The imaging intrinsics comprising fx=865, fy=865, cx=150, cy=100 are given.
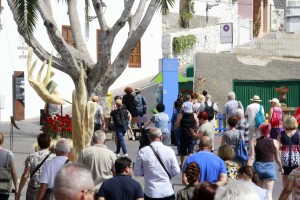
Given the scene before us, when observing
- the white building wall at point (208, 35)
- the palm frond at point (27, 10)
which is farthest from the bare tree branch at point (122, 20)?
the white building wall at point (208, 35)

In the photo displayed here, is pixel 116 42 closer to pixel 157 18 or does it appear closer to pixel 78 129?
pixel 157 18

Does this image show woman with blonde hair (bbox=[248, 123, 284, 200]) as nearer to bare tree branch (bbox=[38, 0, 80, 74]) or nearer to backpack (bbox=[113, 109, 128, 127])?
backpack (bbox=[113, 109, 128, 127])

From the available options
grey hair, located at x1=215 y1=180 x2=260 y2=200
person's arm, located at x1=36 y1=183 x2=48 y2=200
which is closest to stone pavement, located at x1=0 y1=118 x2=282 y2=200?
person's arm, located at x1=36 y1=183 x2=48 y2=200

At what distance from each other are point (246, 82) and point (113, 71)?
9302 millimetres

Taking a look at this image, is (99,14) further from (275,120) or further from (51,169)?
(51,169)

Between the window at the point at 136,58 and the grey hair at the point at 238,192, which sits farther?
the window at the point at 136,58

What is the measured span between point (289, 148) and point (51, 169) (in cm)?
499

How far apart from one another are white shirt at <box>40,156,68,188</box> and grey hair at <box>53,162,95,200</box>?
4.69 metres

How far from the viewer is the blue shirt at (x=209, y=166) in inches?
394

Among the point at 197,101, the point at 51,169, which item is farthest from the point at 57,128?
the point at 197,101

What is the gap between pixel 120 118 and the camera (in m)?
20.3

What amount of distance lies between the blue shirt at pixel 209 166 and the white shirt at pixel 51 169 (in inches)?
57.9

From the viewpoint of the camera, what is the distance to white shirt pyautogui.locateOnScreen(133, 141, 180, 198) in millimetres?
10555

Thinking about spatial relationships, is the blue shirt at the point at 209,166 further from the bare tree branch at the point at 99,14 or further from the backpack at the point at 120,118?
the bare tree branch at the point at 99,14
